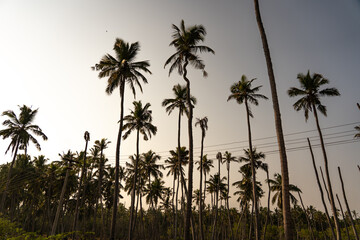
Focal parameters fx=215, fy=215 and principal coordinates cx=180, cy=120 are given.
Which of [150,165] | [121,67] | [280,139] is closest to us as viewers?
[280,139]

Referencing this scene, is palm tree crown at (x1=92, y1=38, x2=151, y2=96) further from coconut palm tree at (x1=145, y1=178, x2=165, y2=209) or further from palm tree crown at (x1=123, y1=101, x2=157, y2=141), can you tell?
coconut palm tree at (x1=145, y1=178, x2=165, y2=209)

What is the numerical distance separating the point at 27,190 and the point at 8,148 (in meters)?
19.1

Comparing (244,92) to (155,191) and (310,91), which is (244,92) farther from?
(155,191)

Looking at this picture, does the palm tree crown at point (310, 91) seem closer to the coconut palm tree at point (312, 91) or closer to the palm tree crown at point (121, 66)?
the coconut palm tree at point (312, 91)

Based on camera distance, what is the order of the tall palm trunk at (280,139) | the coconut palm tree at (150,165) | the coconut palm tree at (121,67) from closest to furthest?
the tall palm trunk at (280,139)
the coconut palm tree at (121,67)
the coconut palm tree at (150,165)

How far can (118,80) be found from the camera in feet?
68.5

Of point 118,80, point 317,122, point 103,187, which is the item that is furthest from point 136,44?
point 103,187

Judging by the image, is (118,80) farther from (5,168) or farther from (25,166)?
(5,168)

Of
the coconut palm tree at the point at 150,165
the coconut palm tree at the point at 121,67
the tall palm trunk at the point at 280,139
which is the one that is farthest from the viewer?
the coconut palm tree at the point at 150,165

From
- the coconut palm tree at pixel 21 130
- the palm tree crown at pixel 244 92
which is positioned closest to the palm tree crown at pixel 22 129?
the coconut palm tree at pixel 21 130

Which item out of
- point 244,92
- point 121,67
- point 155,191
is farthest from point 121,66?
point 155,191

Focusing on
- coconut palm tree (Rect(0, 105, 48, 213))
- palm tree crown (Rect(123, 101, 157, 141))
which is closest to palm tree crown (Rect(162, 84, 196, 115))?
palm tree crown (Rect(123, 101, 157, 141))

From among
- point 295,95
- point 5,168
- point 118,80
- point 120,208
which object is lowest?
point 120,208

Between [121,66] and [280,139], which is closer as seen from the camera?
[280,139]
